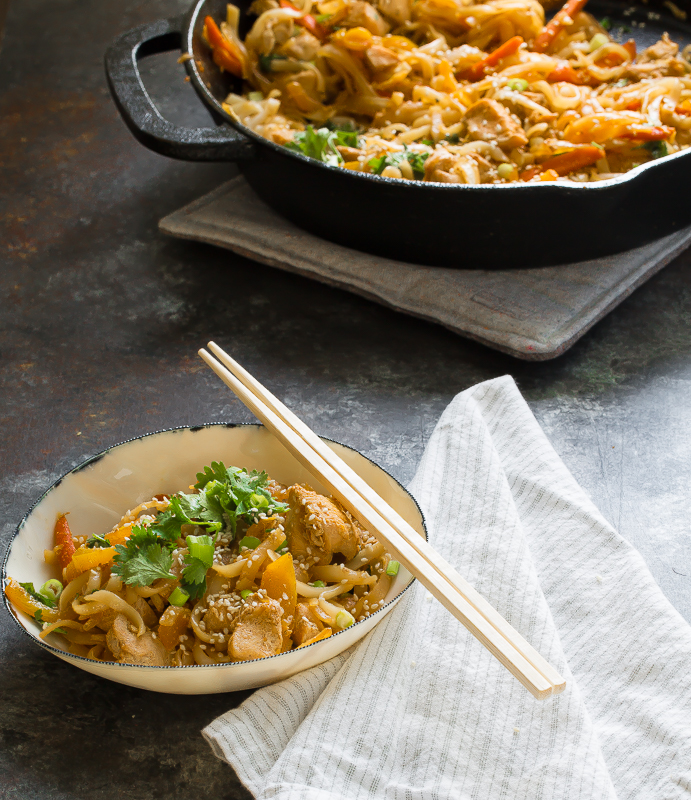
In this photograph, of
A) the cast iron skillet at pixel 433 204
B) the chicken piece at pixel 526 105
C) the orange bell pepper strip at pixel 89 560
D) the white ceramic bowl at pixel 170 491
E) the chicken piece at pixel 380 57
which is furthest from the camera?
the chicken piece at pixel 380 57

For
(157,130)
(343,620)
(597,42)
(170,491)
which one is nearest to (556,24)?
(597,42)

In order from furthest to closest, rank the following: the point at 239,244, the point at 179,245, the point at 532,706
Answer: the point at 179,245, the point at 239,244, the point at 532,706

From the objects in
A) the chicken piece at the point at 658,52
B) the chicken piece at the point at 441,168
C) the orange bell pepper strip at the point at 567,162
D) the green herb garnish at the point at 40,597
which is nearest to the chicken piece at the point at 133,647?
the green herb garnish at the point at 40,597

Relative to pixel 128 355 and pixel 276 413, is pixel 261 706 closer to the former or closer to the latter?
pixel 276 413

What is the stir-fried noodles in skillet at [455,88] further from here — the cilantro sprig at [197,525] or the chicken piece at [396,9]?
the cilantro sprig at [197,525]

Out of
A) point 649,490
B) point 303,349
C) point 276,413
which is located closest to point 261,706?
point 276,413

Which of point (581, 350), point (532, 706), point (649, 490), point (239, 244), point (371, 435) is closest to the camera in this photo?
point (532, 706)

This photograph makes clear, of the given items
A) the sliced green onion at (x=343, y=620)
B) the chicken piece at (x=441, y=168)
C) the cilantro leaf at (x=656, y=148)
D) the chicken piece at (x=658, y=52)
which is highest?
the chicken piece at (x=441, y=168)
